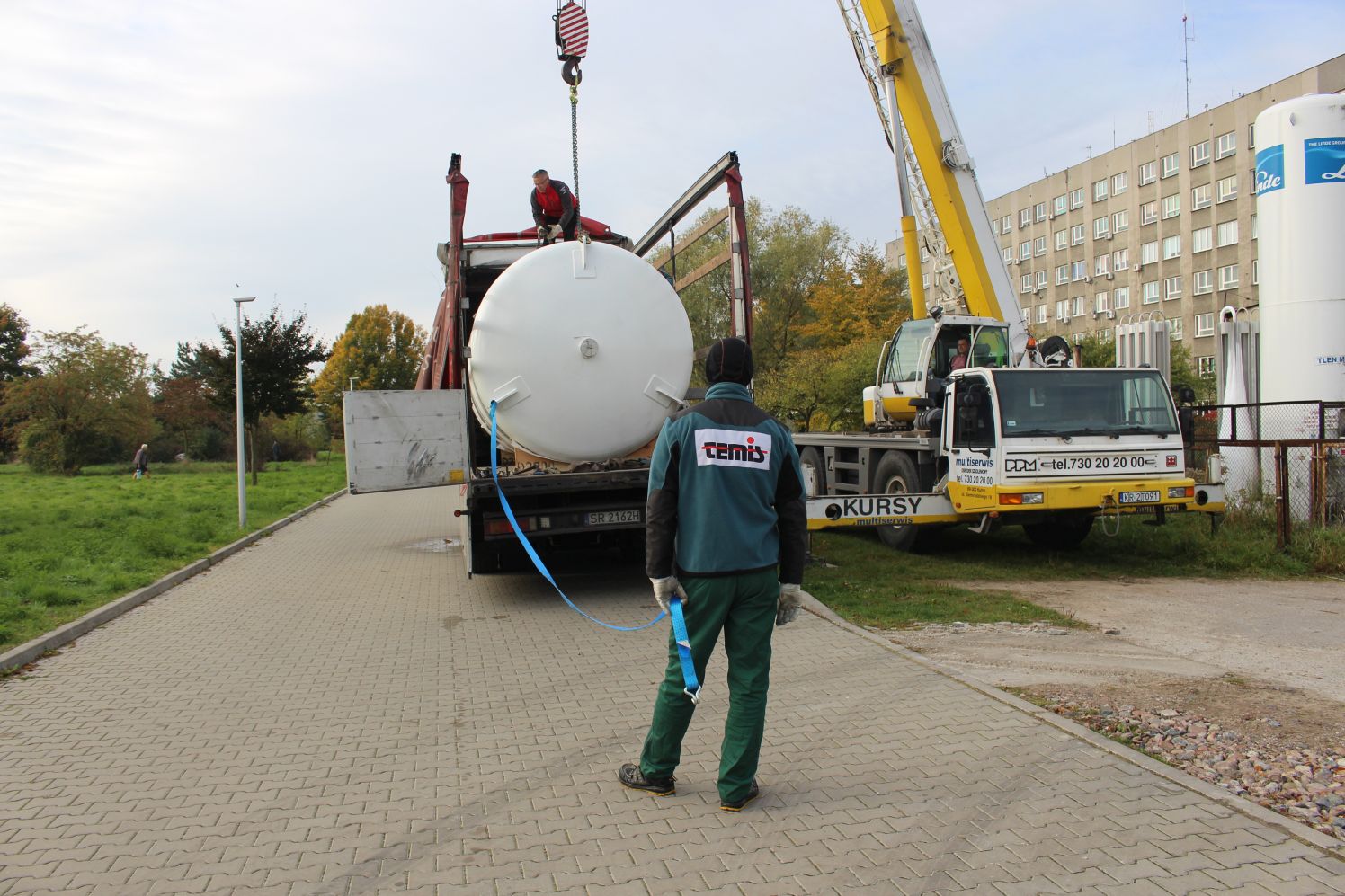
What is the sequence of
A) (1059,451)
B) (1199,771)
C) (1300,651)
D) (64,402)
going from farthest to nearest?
(64,402) < (1059,451) < (1300,651) < (1199,771)

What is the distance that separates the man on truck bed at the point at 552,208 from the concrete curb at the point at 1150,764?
495cm

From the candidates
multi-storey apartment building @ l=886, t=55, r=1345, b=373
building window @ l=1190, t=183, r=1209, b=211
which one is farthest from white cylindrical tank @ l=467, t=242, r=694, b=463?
building window @ l=1190, t=183, r=1209, b=211

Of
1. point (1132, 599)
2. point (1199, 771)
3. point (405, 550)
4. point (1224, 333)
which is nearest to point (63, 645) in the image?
point (405, 550)

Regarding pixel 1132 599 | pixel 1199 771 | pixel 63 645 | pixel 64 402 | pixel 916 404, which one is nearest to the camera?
pixel 1199 771

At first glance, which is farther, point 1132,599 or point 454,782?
point 1132,599

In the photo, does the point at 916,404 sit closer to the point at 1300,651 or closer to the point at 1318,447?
the point at 1318,447

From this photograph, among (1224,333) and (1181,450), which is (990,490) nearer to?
(1181,450)

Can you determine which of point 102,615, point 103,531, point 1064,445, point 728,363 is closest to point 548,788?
point 728,363

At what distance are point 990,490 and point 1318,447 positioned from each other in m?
4.04

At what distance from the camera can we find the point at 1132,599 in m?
8.30

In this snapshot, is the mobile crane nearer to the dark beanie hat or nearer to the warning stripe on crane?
the warning stripe on crane

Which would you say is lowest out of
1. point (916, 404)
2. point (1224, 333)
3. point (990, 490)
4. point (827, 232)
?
point (990, 490)

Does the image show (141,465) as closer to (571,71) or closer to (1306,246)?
(571,71)

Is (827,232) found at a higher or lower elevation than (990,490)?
higher
